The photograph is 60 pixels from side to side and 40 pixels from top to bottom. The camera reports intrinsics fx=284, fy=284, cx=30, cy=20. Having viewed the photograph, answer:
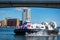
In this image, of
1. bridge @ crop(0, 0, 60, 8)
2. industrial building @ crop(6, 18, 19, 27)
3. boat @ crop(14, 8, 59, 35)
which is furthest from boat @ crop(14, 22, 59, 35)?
bridge @ crop(0, 0, 60, 8)

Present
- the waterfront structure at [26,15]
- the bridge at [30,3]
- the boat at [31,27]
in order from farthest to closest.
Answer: the bridge at [30,3] < the boat at [31,27] < the waterfront structure at [26,15]

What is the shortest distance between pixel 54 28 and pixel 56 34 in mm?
284

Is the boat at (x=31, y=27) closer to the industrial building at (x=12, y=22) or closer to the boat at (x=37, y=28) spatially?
the boat at (x=37, y=28)

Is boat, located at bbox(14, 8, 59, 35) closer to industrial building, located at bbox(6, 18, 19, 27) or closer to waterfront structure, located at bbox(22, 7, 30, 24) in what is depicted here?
waterfront structure, located at bbox(22, 7, 30, 24)

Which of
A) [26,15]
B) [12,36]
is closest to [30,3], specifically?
[26,15]

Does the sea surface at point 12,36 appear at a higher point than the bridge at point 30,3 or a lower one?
lower

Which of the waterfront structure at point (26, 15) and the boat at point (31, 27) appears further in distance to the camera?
the boat at point (31, 27)

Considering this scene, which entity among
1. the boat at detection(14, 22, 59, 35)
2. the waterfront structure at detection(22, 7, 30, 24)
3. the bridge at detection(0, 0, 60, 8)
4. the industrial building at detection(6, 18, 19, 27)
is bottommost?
the boat at detection(14, 22, 59, 35)

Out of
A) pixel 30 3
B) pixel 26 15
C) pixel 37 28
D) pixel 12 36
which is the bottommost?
pixel 12 36

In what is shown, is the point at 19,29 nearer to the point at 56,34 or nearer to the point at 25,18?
the point at 25,18

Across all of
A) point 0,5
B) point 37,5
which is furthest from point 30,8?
point 0,5

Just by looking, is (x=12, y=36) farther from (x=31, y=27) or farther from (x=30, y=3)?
(x=30, y=3)

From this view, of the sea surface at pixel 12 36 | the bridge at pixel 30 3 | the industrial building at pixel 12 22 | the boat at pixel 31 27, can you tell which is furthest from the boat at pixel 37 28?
the bridge at pixel 30 3

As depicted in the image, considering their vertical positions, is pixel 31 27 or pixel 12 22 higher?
pixel 12 22
